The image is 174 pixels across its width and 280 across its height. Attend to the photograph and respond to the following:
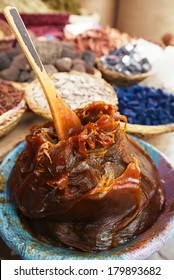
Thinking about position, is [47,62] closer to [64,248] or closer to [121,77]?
[121,77]

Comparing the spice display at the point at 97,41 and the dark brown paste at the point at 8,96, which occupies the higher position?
the spice display at the point at 97,41

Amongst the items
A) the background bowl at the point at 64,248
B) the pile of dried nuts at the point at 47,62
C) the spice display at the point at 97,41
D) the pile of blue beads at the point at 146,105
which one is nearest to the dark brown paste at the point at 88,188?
the background bowl at the point at 64,248

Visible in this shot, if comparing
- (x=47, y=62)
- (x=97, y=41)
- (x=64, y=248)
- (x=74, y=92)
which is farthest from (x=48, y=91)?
(x=97, y=41)

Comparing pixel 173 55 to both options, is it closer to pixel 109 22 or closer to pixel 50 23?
pixel 50 23

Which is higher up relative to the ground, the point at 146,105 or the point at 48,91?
the point at 48,91

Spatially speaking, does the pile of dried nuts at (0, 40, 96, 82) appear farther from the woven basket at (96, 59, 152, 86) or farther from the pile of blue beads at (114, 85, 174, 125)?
the pile of blue beads at (114, 85, 174, 125)

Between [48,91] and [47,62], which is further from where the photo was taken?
[47,62]

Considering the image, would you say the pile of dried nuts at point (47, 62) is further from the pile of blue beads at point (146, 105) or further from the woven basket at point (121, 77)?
the pile of blue beads at point (146, 105)
